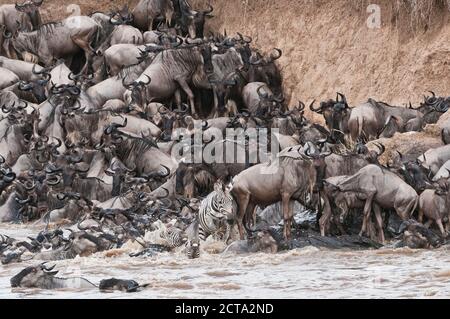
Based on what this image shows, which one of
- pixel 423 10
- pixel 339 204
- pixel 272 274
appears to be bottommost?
pixel 272 274

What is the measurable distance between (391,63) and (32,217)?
6.43m

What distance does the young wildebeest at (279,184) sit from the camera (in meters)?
14.7

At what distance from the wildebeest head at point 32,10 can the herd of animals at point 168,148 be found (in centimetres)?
2

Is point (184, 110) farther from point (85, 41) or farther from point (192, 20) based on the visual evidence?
point (85, 41)

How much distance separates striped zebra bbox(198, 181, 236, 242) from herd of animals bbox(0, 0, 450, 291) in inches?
0.8

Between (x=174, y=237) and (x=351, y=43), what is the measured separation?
8007 mm

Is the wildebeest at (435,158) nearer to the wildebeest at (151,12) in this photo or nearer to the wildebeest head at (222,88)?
the wildebeest head at (222,88)

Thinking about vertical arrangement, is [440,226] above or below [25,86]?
below

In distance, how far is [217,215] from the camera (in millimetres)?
15117

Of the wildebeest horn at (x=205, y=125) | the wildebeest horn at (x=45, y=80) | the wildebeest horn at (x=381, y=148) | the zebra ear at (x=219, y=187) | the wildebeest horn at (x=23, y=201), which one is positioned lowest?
the wildebeest horn at (x=23, y=201)

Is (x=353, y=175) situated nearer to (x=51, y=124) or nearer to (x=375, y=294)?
(x=375, y=294)

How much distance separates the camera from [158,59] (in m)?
21.4

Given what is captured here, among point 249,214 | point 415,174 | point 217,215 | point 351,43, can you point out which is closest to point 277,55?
point 351,43

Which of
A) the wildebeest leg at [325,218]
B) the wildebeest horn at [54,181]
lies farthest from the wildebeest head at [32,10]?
the wildebeest leg at [325,218]
